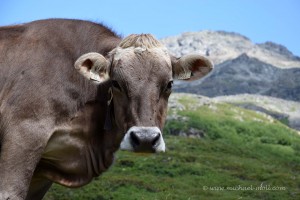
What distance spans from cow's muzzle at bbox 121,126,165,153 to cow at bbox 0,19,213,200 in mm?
19

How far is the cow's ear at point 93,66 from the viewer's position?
12.6m

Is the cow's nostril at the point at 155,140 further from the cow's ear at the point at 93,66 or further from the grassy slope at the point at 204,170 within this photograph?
the cow's ear at the point at 93,66

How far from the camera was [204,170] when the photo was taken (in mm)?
47094

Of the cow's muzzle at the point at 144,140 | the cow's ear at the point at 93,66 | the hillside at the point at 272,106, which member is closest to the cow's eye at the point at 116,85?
the cow's ear at the point at 93,66

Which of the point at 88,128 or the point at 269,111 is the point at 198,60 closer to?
the point at 88,128

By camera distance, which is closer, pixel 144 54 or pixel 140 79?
pixel 140 79

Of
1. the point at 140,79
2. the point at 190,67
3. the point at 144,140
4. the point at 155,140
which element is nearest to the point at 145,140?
the point at 144,140

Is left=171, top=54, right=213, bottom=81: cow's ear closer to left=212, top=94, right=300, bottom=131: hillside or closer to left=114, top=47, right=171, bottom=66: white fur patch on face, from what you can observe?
left=114, top=47, right=171, bottom=66: white fur patch on face

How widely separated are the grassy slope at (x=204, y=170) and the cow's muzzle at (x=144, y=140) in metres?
0.82

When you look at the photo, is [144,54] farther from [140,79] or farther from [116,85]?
[116,85]

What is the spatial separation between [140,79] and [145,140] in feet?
4.57

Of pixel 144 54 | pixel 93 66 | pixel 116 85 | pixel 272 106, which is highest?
pixel 144 54

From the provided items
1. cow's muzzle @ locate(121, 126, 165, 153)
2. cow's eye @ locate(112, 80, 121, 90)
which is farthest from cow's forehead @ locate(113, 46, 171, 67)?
cow's muzzle @ locate(121, 126, 165, 153)

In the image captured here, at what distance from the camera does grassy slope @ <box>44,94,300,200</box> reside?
32031 mm
